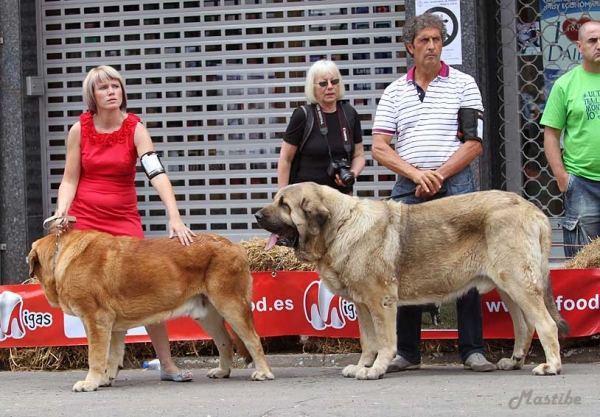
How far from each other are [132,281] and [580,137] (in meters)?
3.56

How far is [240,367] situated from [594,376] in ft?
9.56

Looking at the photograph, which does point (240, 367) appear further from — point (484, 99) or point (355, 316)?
point (484, 99)

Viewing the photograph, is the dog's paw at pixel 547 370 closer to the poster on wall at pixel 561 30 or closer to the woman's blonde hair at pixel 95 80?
the woman's blonde hair at pixel 95 80

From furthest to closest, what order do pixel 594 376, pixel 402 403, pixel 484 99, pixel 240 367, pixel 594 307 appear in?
pixel 484 99, pixel 240 367, pixel 594 307, pixel 594 376, pixel 402 403

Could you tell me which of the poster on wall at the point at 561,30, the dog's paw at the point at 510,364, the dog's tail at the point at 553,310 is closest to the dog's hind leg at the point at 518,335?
the dog's paw at the point at 510,364

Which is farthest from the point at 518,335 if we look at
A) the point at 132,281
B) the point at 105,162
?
the point at 105,162

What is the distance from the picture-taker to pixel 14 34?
11.8 m

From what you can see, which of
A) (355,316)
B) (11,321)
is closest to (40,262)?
(11,321)

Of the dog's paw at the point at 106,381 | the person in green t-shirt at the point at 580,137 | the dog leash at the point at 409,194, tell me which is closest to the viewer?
the dog's paw at the point at 106,381

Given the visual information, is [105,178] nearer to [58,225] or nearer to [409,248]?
[58,225]

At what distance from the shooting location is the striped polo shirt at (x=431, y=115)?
8312 mm

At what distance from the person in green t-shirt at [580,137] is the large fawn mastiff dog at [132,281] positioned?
2.66m

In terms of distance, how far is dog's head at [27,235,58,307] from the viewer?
7.84 metres

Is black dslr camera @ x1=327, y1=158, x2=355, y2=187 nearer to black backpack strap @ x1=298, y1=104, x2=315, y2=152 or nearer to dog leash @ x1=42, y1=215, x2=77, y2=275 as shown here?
black backpack strap @ x1=298, y1=104, x2=315, y2=152
